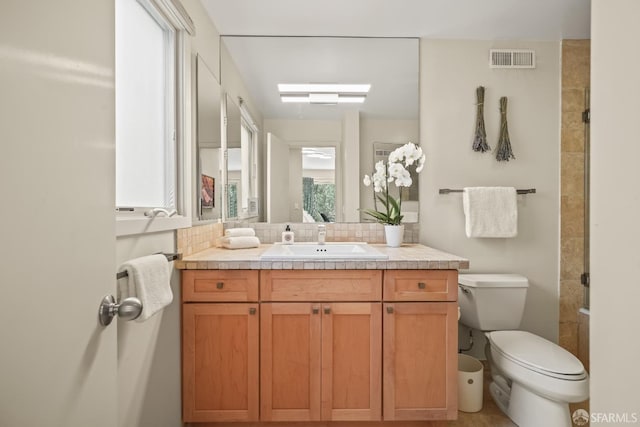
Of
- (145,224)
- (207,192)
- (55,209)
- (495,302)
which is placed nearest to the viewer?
(55,209)

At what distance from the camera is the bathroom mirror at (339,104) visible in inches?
86.7

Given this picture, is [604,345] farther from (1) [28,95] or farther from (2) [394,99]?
(2) [394,99]

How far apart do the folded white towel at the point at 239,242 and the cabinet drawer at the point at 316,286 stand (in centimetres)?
41

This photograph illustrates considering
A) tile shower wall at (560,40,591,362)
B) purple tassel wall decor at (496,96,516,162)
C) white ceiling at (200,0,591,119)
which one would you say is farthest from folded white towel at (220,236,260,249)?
tile shower wall at (560,40,591,362)

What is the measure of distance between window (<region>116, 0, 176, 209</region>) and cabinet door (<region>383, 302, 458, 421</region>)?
1216mm

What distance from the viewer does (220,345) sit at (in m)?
1.56

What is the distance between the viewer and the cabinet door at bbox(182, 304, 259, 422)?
1.56 metres

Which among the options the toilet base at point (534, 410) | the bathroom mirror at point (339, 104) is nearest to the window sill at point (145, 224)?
the bathroom mirror at point (339, 104)

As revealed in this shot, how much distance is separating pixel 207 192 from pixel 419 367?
1.45 meters

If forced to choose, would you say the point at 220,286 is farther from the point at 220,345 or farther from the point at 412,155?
the point at 412,155

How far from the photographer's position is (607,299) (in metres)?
0.79

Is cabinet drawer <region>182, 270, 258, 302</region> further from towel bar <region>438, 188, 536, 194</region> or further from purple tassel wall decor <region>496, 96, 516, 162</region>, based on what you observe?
purple tassel wall decor <region>496, 96, 516, 162</region>

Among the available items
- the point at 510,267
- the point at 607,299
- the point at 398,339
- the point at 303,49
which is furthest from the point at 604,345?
the point at 303,49

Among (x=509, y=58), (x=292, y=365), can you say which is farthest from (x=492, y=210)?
(x=292, y=365)
